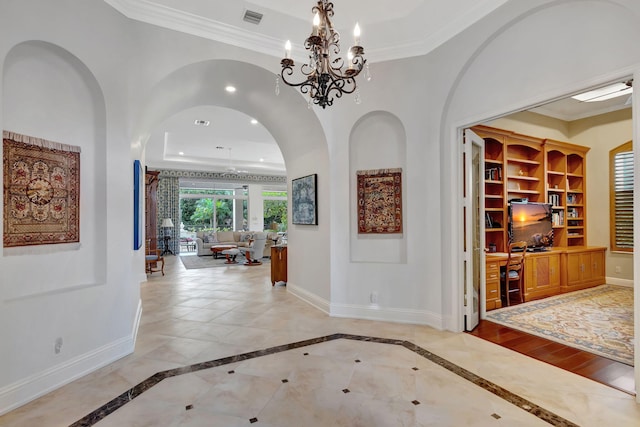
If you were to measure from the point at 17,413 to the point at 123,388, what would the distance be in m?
0.65

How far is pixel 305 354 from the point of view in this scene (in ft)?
10.5

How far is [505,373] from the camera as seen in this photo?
2.79 metres

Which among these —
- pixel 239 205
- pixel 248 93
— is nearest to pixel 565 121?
pixel 248 93

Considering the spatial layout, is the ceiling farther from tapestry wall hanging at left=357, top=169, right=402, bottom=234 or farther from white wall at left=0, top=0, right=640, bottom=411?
tapestry wall hanging at left=357, top=169, right=402, bottom=234

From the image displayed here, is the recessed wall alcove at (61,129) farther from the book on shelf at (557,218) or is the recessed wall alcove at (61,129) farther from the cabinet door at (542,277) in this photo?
the book on shelf at (557,218)

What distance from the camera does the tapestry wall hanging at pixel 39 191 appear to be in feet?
7.91

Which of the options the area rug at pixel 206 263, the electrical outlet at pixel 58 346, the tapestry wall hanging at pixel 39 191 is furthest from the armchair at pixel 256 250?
the electrical outlet at pixel 58 346

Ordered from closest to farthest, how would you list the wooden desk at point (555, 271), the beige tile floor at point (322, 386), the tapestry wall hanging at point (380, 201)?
the beige tile floor at point (322, 386), the tapestry wall hanging at point (380, 201), the wooden desk at point (555, 271)

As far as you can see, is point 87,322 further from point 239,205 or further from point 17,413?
point 239,205

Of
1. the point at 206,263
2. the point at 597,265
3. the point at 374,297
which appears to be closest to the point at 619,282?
the point at 597,265

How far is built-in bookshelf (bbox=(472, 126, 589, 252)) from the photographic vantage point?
5.49m

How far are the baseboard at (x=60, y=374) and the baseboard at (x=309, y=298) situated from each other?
7.89 ft

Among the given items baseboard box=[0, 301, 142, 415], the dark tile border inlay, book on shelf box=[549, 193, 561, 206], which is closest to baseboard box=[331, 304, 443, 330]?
the dark tile border inlay

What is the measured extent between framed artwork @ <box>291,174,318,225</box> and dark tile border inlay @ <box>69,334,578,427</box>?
1.89m
